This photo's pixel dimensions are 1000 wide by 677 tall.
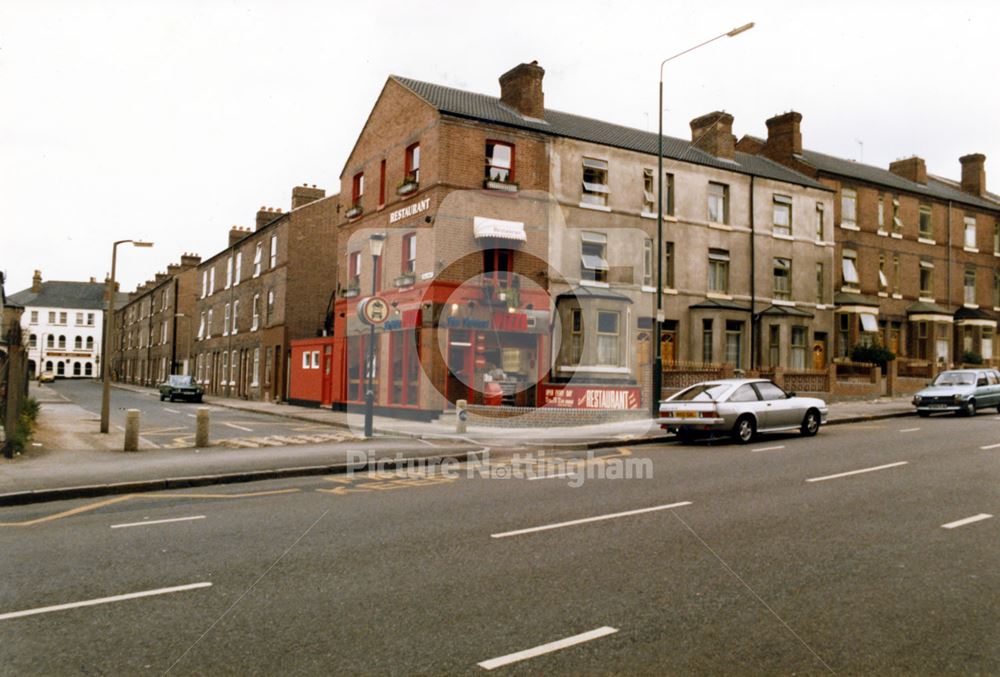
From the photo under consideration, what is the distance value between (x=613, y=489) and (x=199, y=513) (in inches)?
231

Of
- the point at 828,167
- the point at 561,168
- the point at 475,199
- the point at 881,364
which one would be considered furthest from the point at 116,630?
the point at 828,167

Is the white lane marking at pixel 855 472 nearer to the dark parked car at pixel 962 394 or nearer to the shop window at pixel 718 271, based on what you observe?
the dark parked car at pixel 962 394

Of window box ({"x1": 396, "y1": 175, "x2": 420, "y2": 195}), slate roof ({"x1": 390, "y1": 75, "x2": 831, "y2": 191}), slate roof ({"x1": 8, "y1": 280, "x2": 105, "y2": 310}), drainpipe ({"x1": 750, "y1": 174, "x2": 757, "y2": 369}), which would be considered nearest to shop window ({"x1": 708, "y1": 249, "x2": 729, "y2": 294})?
drainpipe ({"x1": 750, "y1": 174, "x2": 757, "y2": 369})

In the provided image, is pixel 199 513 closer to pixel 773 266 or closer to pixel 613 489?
pixel 613 489

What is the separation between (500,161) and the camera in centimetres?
2719

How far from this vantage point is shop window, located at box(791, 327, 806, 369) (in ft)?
113

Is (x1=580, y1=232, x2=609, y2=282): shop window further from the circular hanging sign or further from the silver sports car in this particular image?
the circular hanging sign

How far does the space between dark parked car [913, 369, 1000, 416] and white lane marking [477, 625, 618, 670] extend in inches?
914

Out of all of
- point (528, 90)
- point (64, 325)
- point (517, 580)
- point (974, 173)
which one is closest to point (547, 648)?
point (517, 580)

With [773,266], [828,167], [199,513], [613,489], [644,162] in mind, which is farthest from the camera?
[828,167]

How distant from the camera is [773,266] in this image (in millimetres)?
34688

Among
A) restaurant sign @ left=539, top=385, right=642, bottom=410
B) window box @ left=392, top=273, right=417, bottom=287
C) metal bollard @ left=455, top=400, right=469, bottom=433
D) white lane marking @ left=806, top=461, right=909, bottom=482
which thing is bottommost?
white lane marking @ left=806, top=461, right=909, bottom=482

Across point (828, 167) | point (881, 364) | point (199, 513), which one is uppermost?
point (828, 167)

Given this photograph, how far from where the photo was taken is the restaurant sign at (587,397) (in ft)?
79.2
